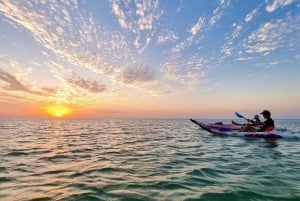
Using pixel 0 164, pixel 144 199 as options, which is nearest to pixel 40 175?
pixel 0 164

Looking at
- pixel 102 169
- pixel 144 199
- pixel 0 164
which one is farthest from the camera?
pixel 0 164

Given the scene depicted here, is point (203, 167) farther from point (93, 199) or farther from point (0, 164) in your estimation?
point (0, 164)

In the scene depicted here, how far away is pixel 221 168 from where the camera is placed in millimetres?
7496

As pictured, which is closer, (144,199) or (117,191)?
(144,199)

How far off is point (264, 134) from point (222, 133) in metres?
3.70

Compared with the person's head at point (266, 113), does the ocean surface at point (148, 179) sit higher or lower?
lower

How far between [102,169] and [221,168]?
415cm

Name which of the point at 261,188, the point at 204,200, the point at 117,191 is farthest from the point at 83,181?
the point at 261,188

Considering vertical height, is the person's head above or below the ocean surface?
above

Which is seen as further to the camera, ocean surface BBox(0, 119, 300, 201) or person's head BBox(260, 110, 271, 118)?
person's head BBox(260, 110, 271, 118)

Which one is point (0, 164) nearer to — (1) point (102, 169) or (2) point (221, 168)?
(1) point (102, 169)

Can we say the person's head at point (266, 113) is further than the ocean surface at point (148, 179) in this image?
Yes

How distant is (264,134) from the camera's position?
17.7m

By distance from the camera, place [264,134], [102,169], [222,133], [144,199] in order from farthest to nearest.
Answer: [222,133] → [264,134] → [102,169] → [144,199]
